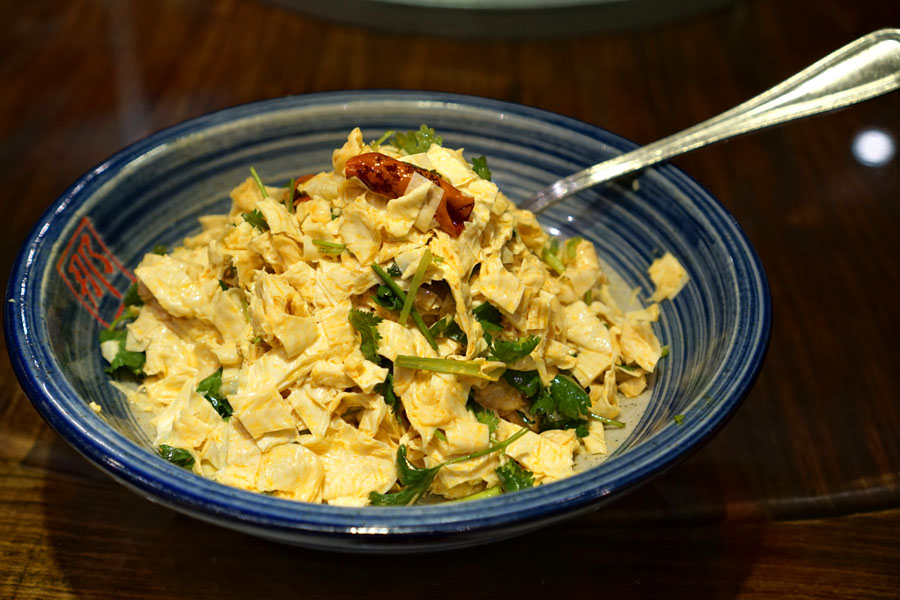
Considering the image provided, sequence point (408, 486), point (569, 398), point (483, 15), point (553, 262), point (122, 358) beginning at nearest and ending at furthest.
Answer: point (408, 486) → point (569, 398) → point (122, 358) → point (553, 262) → point (483, 15)

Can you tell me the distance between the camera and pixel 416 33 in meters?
4.07

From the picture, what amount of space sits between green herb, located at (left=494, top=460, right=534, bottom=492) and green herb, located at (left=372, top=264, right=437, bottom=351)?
316mm

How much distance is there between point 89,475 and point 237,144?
3.47 ft

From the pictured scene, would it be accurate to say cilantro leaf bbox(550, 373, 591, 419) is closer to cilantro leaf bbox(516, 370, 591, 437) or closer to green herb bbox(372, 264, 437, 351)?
cilantro leaf bbox(516, 370, 591, 437)

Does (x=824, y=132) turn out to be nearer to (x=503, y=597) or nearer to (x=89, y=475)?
(x=503, y=597)

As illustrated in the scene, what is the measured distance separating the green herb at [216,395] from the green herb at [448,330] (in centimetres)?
53

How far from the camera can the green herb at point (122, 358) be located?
6.86 ft

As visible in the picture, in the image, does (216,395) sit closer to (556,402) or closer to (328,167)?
(556,402)

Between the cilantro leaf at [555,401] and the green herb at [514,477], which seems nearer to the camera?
the green herb at [514,477]

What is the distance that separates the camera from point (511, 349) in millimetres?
1845

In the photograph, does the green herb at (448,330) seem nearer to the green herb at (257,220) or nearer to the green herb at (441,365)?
the green herb at (441,365)

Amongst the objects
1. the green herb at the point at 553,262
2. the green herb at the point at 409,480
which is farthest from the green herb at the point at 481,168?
the green herb at the point at 409,480

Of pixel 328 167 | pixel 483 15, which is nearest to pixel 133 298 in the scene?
pixel 328 167

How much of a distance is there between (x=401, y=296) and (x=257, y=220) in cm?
47
